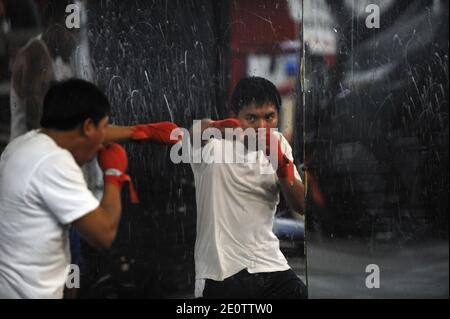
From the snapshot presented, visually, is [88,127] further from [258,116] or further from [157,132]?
[258,116]

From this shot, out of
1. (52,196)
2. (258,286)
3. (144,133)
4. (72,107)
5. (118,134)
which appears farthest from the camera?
(258,286)

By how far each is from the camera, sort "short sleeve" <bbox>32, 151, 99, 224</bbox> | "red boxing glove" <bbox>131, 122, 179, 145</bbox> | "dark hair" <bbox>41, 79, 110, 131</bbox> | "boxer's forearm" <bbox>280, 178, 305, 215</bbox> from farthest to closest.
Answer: "boxer's forearm" <bbox>280, 178, 305, 215</bbox> < "red boxing glove" <bbox>131, 122, 179, 145</bbox> < "dark hair" <bbox>41, 79, 110, 131</bbox> < "short sleeve" <bbox>32, 151, 99, 224</bbox>

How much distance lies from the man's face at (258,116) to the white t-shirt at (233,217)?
0.27 feet

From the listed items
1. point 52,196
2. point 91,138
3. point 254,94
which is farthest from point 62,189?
point 254,94

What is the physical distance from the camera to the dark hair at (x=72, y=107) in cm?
196

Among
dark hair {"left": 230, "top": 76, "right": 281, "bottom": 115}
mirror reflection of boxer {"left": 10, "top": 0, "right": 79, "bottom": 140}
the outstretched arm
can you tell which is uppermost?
mirror reflection of boxer {"left": 10, "top": 0, "right": 79, "bottom": 140}

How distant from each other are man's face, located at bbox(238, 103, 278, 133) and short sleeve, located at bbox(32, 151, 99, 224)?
76 cm

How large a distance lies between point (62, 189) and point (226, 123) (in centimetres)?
76

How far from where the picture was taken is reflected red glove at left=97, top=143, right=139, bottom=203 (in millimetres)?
2031

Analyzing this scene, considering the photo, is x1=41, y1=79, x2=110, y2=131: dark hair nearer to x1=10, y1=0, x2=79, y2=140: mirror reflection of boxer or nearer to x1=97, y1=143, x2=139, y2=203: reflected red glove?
x1=97, y1=143, x2=139, y2=203: reflected red glove

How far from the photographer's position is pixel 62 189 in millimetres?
1837

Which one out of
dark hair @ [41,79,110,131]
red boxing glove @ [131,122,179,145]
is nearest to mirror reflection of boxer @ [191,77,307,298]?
red boxing glove @ [131,122,179,145]
